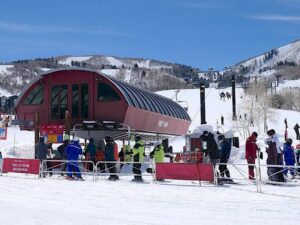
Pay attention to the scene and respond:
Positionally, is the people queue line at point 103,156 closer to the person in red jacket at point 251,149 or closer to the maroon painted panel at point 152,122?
the person in red jacket at point 251,149

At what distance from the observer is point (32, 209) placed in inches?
361

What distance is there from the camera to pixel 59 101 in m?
27.3

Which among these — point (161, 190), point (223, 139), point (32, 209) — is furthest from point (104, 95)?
point (32, 209)

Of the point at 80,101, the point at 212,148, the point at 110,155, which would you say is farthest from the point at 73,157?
the point at 80,101

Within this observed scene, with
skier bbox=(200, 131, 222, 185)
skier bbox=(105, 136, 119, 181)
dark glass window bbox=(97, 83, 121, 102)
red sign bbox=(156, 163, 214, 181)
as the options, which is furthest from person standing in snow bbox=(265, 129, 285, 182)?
dark glass window bbox=(97, 83, 121, 102)

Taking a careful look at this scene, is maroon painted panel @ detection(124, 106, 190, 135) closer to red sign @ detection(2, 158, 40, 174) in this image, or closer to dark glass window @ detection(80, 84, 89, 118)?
dark glass window @ detection(80, 84, 89, 118)

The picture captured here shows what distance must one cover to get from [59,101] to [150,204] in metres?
18.2

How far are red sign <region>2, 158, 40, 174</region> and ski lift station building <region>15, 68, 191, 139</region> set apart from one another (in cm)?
617

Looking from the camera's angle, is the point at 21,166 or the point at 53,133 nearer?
the point at 21,166

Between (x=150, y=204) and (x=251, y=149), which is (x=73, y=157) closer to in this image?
(x=251, y=149)

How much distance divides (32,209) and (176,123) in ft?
96.1

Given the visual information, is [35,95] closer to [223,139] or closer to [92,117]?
[92,117]

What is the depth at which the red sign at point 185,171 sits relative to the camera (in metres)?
14.4

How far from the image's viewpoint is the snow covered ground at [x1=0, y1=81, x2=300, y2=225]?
8.30 metres
